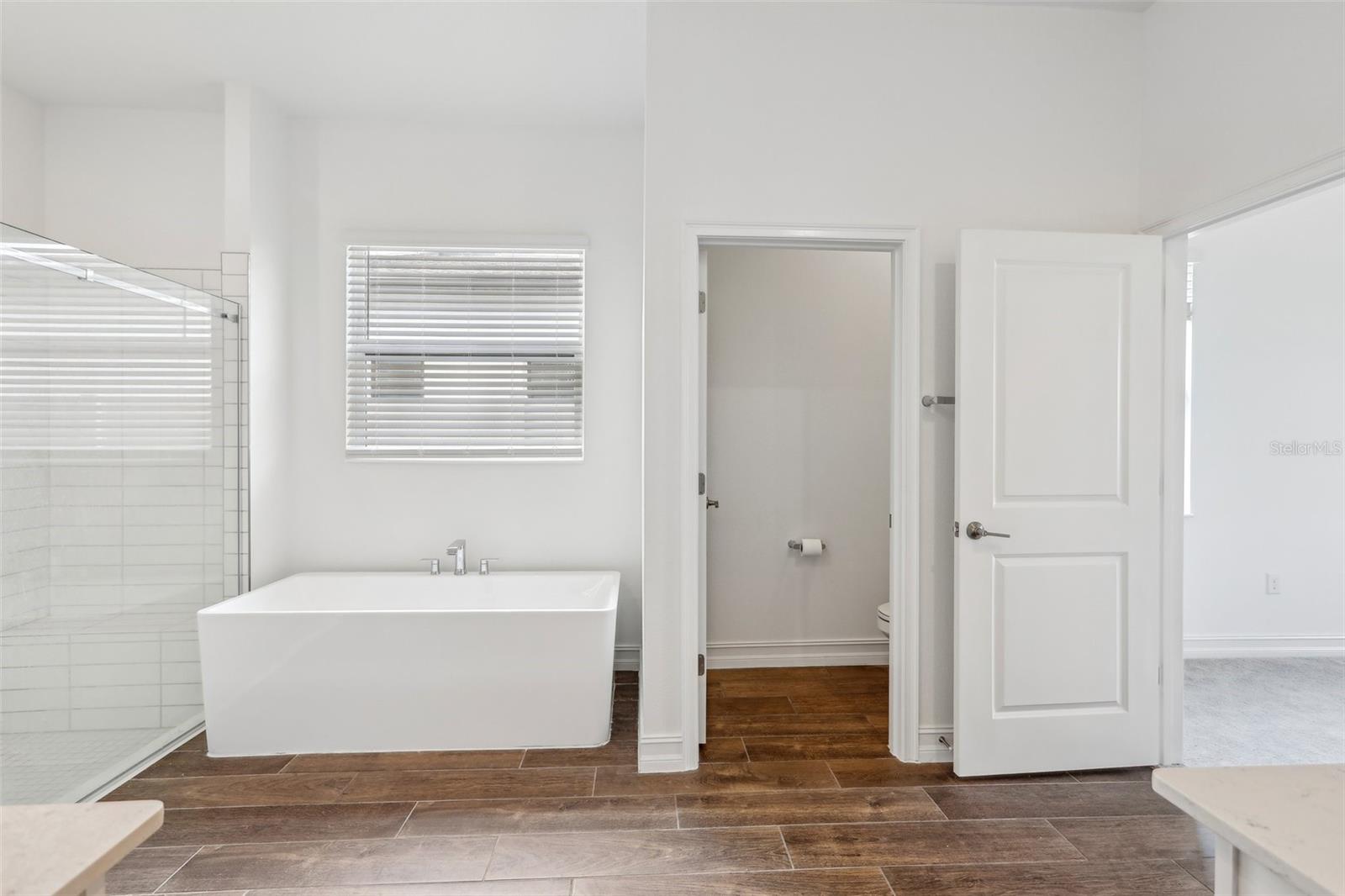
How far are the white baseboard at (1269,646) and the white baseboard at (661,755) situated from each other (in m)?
3.16

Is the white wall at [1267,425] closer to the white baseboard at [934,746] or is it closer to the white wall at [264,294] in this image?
the white baseboard at [934,746]

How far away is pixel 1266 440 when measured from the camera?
12.3ft

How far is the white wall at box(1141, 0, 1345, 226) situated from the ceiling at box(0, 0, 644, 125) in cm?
197

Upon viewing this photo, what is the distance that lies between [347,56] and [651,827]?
3.20 m

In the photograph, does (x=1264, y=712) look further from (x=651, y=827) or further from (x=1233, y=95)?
(x=651, y=827)

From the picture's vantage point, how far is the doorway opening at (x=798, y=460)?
3566 millimetres

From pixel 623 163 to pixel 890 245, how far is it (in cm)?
155

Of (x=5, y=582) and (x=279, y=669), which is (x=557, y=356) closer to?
(x=279, y=669)

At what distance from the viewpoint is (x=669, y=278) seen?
246 cm

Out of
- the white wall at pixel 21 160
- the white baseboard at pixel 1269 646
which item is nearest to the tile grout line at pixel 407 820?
the white wall at pixel 21 160

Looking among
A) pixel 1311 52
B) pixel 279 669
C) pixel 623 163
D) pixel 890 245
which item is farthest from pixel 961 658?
pixel 623 163

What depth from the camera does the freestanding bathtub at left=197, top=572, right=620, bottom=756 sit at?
2.51 meters

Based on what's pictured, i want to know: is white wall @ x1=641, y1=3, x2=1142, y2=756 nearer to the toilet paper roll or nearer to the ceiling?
the ceiling

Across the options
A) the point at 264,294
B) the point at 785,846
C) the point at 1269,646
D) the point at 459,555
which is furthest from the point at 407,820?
the point at 1269,646
